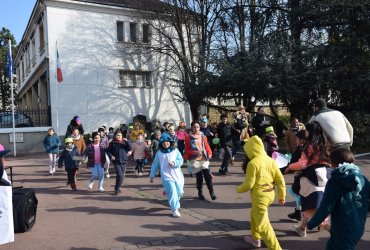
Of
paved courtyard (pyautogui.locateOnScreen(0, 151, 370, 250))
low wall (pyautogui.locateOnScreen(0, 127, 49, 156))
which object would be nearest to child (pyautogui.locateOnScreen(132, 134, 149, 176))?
paved courtyard (pyautogui.locateOnScreen(0, 151, 370, 250))

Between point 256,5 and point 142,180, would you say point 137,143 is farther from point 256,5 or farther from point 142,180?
point 256,5

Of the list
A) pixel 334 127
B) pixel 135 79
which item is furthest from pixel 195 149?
pixel 135 79

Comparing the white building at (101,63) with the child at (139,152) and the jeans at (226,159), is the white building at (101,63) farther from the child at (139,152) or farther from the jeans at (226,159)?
the jeans at (226,159)

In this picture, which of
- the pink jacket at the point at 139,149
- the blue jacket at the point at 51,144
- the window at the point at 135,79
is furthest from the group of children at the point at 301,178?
the window at the point at 135,79

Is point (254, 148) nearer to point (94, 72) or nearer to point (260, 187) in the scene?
point (260, 187)

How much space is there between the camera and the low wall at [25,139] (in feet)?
62.0

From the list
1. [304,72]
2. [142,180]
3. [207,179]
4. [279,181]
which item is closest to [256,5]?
[304,72]

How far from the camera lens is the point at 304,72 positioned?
13.6 meters

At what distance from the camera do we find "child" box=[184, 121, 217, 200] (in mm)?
8086

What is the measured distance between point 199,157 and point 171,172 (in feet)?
3.86

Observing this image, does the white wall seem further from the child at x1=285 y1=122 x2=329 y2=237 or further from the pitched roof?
the child at x1=285 y1=122 x2=329 y2=237

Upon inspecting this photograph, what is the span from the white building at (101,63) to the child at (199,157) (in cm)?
1423

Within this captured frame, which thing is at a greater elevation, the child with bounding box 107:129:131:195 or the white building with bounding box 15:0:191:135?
the white building with bounding box 15:0:191:135

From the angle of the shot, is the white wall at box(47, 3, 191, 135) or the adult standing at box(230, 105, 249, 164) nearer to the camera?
the adult standing at box(230, 105, 249, 164)
